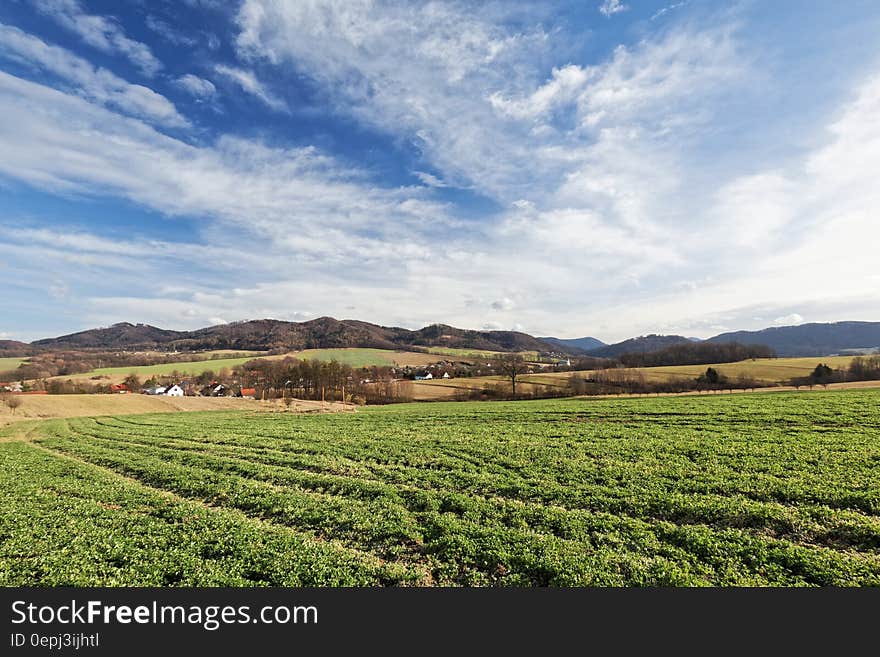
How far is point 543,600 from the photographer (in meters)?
8.54

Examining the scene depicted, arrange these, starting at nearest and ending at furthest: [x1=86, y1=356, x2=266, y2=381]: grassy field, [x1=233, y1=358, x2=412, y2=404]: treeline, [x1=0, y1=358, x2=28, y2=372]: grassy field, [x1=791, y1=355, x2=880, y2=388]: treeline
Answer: [x1=791, y1=355, x2=880, y2=388]: treeline → [x1=233, y1=358, x2=412, y2=404]: treeline → [x1=86, y1=356, x2=266, y2=381]: grassy field → [x1=0, y1=358, x2=28, y2=372]: grassy field

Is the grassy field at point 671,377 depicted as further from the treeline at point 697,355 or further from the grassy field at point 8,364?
the grassy field at point 8,364

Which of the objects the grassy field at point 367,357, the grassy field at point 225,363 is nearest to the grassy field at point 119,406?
the grassy field at point 225,363

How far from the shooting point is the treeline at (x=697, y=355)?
118062 millimetres

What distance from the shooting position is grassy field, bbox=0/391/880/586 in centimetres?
963

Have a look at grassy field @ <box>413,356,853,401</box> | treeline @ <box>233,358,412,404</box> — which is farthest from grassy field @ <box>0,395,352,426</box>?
grassy field @ <box>413,356,853,401</box>

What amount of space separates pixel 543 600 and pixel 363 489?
10.2 m

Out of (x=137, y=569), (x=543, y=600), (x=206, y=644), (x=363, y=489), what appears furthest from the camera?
(x=363, y=489)

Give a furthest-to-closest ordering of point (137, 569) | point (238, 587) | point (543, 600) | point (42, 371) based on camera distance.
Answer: point (42, 371), point (137, 569), point (238, 587), point (543, 600)

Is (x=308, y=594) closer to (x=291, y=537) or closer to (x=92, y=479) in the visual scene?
(x=291, y=537)

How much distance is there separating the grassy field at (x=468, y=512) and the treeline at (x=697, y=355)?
101522 millimetres

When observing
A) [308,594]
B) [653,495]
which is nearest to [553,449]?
[653,495]

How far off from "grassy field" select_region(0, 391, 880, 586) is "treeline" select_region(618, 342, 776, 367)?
333ft

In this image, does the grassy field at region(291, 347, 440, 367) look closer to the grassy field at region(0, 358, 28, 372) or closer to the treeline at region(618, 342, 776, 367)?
the treeline at region(618, 342, 776, 367)
